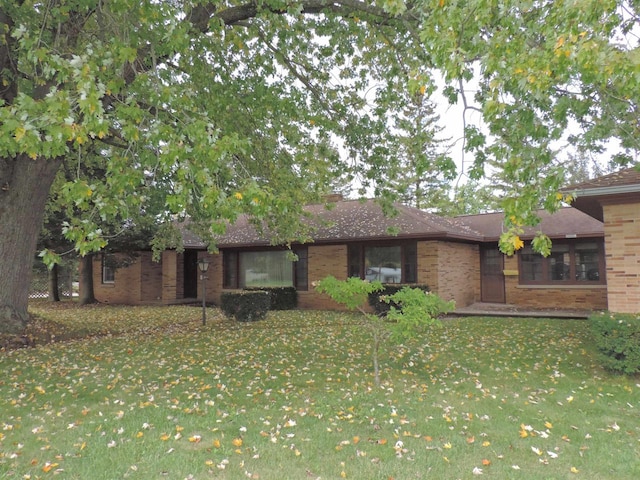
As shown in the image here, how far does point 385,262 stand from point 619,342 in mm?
9291

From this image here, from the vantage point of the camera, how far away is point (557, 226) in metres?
15.3

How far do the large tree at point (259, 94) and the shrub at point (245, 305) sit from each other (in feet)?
6.91

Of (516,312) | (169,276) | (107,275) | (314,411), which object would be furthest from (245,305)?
(107,275)

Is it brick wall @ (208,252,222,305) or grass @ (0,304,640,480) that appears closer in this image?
grass @ (0,304,640,480)

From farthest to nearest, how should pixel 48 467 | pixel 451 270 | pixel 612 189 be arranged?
pixel 451 270 < pixel 612 189 < pixel 48 467

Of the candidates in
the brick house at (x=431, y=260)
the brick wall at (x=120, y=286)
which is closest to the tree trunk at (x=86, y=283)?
the brick wall at (x=120, y=286)

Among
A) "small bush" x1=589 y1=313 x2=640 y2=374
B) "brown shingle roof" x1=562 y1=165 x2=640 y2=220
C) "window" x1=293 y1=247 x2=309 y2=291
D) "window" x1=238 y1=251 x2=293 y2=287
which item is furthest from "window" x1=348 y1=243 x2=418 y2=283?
"small bush" x1=589 y1=313 x2=640 y2=374

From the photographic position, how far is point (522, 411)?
509 cm

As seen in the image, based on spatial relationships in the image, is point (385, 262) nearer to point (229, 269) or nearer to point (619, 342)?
point (229, 269)

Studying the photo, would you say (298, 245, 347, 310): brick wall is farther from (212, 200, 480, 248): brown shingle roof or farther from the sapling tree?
the sapling tree

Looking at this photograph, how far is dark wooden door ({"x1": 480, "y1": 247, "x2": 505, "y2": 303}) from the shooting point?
1627 centimetres

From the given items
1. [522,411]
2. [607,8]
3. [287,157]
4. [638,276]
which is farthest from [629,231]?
[287,157]

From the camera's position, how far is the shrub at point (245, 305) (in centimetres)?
1248

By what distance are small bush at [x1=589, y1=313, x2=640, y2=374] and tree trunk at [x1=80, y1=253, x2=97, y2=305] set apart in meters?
20.4
